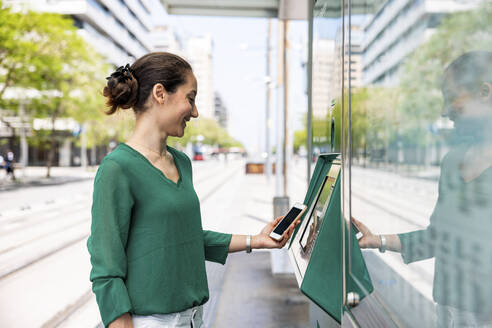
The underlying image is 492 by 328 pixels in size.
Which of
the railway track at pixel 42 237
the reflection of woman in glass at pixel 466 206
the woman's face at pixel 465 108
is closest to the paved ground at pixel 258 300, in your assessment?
the railway track at pixel 42 237

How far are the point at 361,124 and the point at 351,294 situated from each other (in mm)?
591

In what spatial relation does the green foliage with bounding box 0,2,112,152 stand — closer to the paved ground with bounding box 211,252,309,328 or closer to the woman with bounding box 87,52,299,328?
the paved ground with bounding box 211,252,309,328

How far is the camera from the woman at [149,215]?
1420mm

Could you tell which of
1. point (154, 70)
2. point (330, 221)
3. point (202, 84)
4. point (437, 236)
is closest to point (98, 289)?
point (154, 70)

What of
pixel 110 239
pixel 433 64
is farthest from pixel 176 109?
pixel 433 64

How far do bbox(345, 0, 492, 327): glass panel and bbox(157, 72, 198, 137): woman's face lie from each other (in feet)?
2.21

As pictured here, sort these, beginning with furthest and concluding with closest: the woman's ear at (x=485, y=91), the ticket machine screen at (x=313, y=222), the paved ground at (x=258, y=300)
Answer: the paved ground at (x=258, y=300)
the ticket machine screen at (x=313, y=222)
the woman's ear at (x=485, y=91)

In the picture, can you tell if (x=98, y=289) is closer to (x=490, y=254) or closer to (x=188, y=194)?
(x=188, y=194)

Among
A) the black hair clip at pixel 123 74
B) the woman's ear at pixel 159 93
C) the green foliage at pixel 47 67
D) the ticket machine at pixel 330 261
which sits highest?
the green foliage at pixel 47 67

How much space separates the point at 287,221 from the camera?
6.58 feet

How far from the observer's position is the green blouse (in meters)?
1.41

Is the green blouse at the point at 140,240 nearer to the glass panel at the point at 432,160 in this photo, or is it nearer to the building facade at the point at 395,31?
the glass panel at the point at 432,160

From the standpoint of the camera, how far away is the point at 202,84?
134 metres

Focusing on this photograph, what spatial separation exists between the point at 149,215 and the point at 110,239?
154mm
